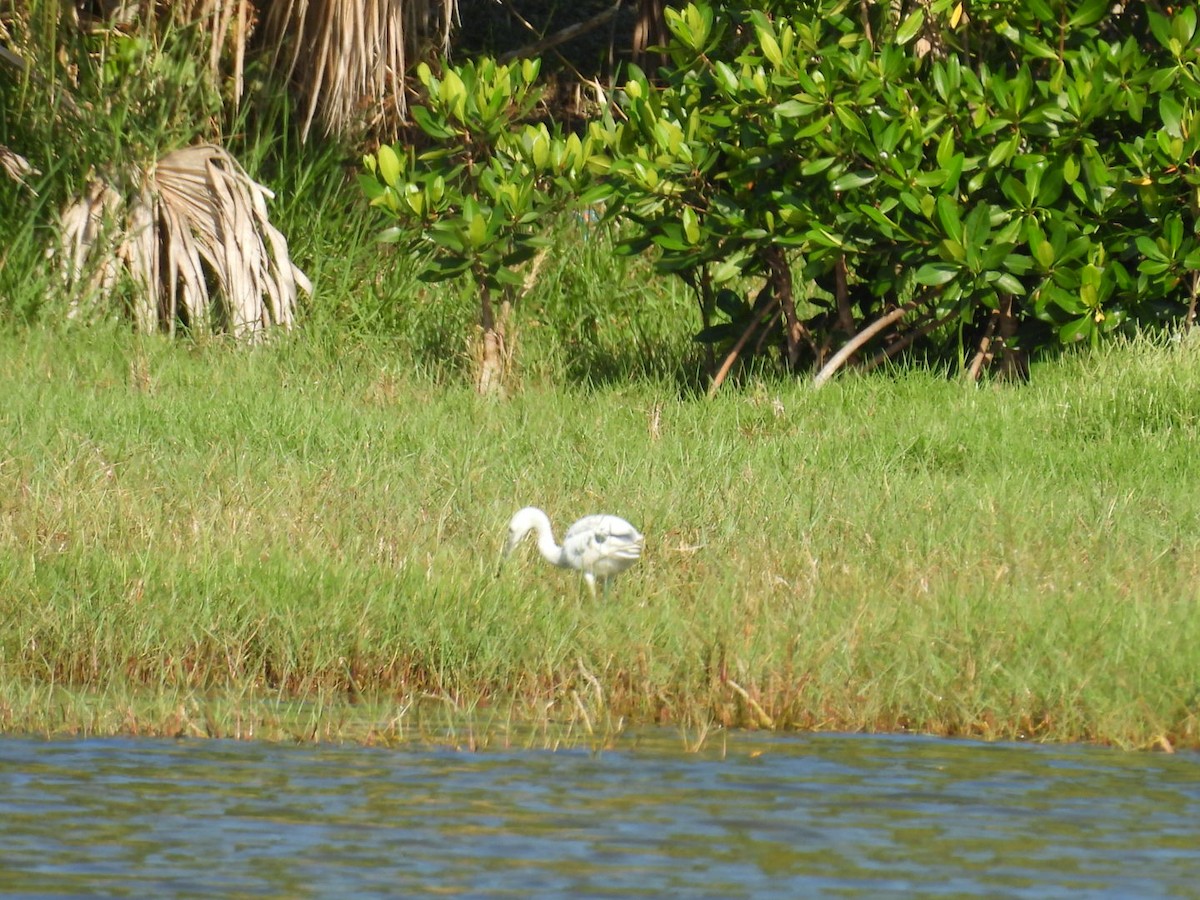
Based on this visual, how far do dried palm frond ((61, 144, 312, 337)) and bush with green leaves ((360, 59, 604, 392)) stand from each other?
44.6 inches

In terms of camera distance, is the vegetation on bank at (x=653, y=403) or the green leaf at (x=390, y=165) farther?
the green leaf at (x=390, y=165)

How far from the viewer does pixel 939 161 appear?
7.96 metres

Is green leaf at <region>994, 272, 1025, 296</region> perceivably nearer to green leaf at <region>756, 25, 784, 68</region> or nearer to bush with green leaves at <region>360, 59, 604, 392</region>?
green leaf at <region>756, 25, 784, 68</region>

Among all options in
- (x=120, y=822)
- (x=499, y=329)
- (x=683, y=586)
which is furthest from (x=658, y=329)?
(x=120, y=822)

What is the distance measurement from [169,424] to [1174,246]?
165 inches

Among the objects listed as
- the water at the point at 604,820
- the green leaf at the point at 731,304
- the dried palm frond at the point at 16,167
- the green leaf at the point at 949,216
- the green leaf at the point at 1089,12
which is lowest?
the water at the point at 604,820

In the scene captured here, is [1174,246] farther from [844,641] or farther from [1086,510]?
[844,641]

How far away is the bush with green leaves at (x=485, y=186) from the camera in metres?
8.53

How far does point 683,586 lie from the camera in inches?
219

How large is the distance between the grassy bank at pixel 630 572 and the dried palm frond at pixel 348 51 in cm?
236

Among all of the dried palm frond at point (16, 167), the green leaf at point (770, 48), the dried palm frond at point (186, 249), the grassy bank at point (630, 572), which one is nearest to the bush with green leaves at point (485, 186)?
the grassy bank at point (630, 572)

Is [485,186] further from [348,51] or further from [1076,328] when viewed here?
[1076,328]

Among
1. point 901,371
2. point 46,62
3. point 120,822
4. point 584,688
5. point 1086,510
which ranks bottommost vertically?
point 120,822

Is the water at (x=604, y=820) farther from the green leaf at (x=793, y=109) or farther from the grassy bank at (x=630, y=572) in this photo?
the green leaf at (x=793, y=109)
